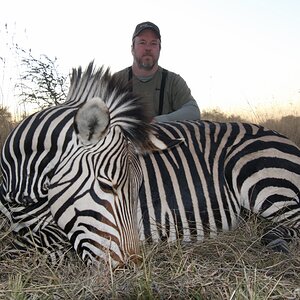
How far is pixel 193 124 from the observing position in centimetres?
336

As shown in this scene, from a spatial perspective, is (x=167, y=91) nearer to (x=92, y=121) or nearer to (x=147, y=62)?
(x=147, y=62)

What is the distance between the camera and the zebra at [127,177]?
225 cm

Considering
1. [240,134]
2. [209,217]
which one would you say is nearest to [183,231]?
[209,217]

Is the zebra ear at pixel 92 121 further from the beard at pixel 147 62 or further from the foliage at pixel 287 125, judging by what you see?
the foliage at pixel 287 125

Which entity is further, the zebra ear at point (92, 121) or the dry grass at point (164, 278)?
the zebra ear at point (92, 121)

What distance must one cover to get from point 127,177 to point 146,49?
108 inches

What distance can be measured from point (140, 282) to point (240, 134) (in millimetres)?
1537

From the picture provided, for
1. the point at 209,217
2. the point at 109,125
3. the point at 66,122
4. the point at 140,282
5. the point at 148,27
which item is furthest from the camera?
the point at 148,27

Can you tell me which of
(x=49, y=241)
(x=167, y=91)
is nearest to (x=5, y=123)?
(x=167, y=91)

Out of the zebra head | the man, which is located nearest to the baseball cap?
the man

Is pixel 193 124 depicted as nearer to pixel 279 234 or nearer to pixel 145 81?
pixel 279 234

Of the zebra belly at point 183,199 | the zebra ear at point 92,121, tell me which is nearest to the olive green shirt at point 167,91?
the zebra belly at point 183,199

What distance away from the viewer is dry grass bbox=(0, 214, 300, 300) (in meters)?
2.05

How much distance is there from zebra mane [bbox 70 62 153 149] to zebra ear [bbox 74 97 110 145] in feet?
0.22
